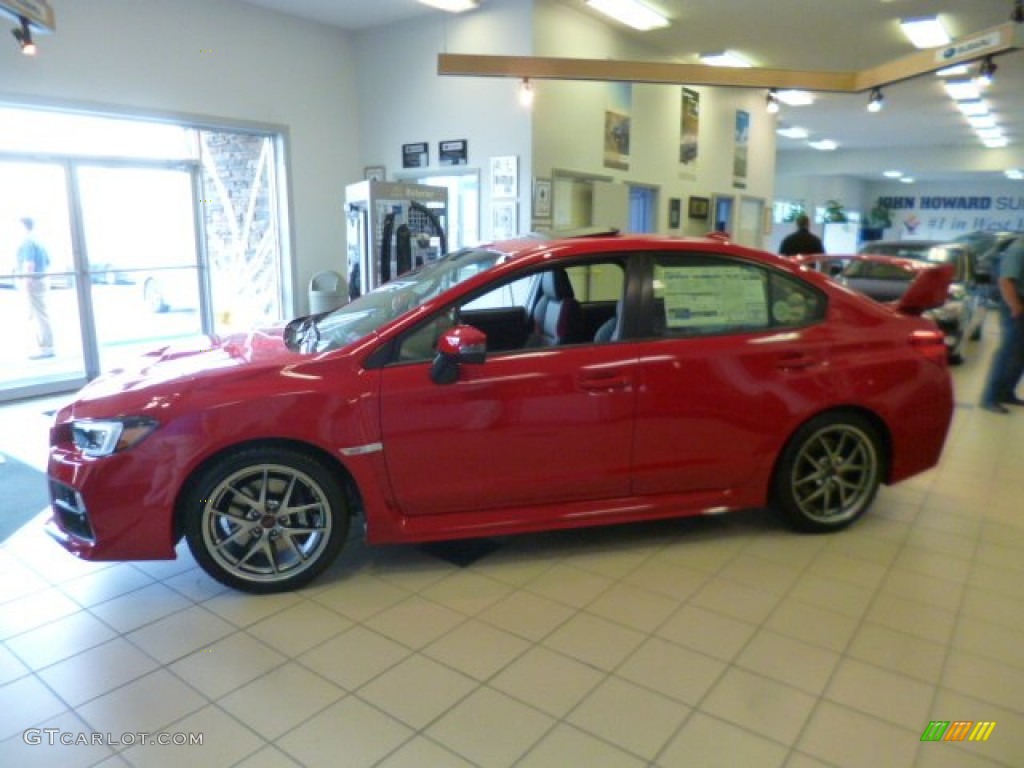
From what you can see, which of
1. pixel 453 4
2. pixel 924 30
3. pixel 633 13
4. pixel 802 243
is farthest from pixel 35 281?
pixel 924 30

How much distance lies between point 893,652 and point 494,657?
1.39 meters

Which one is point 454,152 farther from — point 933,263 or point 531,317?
point 933,263

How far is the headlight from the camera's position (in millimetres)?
2576

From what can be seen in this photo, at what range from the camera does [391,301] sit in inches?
130

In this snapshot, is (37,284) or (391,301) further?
(37,284)

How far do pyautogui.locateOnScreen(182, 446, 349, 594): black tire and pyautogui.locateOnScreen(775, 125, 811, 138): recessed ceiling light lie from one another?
1573cm

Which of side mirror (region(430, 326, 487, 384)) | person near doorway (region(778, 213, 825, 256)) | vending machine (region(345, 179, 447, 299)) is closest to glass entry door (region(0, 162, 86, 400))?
vending machine (region(345, 179, 447, 299))

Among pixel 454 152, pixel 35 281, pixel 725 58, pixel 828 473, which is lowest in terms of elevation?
pixel 828 473

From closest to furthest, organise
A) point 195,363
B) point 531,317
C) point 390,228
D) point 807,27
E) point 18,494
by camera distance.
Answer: point 195,363, point 531,317, point 18,494, point 390,228, point 807,27

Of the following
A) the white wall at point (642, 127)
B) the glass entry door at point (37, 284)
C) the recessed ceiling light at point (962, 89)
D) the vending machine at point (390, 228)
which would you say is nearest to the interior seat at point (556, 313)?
the vending machine at point (390, 228)

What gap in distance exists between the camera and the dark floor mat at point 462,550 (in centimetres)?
318

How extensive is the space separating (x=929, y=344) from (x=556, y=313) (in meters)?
1.76

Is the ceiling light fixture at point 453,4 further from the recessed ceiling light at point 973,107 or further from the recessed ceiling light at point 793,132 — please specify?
the recessed ceiling light at point 793,132

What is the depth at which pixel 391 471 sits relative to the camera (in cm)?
280
